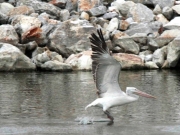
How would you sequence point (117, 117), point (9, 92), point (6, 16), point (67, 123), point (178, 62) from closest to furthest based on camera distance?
1. point (67, 123)
2. point (117, 117)
3. point (9, 92)
4. point (178, 62)
5. point (6, 16)

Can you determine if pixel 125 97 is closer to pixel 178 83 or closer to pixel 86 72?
pixel 178 83

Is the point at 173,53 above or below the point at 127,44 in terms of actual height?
below

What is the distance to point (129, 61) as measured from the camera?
26984 millimetres

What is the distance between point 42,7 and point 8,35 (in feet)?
19.8

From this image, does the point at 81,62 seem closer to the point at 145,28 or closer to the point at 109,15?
the point at 145,28

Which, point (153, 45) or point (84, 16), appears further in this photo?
point (84, 16)

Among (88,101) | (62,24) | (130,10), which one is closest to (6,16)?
(62,24)

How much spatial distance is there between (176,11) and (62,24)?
24.2 feet

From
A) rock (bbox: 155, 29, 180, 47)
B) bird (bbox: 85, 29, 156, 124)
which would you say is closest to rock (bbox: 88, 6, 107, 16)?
→ rock (bbox: 155, 29, 180, 47)

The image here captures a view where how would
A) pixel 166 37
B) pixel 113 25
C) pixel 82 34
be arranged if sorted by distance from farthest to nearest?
1. pixel 113 25
2. pixel 166 37
3. pixel 82 34

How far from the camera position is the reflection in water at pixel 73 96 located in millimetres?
14234

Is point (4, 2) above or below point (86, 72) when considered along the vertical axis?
above

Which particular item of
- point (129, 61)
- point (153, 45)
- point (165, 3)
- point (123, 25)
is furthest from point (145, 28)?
point (165, 3)

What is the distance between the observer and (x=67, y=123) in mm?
12961
